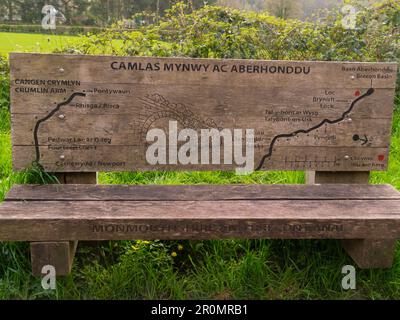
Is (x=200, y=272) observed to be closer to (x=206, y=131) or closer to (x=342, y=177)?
(x=206, y=131)

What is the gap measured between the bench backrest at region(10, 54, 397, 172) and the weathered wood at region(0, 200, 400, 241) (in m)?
0.42

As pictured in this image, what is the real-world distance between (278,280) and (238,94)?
1028 millimetres

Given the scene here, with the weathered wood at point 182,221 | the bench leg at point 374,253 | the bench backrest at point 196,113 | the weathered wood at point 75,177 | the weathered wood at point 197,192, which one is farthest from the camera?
the weathered wood at point 75,177

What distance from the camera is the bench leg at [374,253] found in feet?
7.30

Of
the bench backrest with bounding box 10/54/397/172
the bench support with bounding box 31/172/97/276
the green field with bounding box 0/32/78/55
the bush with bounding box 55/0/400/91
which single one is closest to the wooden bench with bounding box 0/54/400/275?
the bench backrest with bounding box 10/54/397/172

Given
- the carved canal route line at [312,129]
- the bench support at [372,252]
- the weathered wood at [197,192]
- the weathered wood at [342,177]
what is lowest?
the bench support at [372,252]

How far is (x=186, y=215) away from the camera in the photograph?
6.87ft

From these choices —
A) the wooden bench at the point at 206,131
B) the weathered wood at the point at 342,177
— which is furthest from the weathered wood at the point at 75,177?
the weathered wood at the point at 342,177

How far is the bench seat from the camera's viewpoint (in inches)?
79.4

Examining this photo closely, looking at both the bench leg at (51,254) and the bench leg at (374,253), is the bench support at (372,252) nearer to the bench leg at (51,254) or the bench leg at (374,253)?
the bench leg at (374,253)

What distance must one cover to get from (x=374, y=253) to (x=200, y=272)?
868 millimetres

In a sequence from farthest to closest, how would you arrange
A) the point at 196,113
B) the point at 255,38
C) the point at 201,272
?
the point at 255,38 → the point at 196,113 → the point at 201,272

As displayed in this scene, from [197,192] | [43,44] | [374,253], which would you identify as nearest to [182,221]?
[197,192]

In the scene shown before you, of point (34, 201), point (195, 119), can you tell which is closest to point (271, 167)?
point (195, 119)
